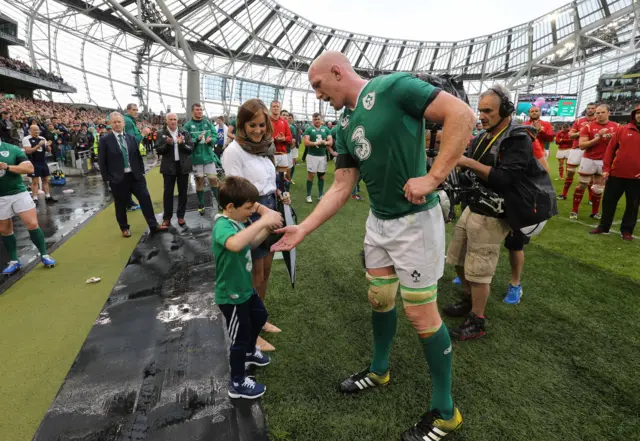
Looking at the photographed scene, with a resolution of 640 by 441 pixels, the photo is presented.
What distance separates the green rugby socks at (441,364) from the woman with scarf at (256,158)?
4.12 ft

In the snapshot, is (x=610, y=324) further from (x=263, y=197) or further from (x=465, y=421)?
(x=263, y=197)

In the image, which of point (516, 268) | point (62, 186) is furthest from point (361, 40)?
point (516, 268)

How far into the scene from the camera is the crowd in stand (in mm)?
22091

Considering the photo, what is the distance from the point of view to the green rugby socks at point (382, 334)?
6.54 ft

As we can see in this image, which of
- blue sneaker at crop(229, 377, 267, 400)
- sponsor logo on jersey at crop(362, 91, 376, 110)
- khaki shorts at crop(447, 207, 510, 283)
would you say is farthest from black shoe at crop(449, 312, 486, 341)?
sponsor logo on jersey at crop(362, 91, 376, 110)

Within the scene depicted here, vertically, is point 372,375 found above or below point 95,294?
above

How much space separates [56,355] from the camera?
2.58 meters

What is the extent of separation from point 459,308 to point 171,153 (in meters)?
4.93

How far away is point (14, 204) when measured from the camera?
387 centimetres

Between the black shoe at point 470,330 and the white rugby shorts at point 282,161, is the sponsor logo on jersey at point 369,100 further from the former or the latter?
the white rugby shorts at point 282,161

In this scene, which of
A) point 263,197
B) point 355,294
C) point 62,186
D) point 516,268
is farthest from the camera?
point 62,186

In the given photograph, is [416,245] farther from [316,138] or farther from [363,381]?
[316,138]

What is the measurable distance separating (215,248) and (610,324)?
→ 326 centimetres

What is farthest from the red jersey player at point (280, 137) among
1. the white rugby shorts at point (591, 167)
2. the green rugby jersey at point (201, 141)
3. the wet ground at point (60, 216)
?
the white rugby shorts at point (591, 167)
